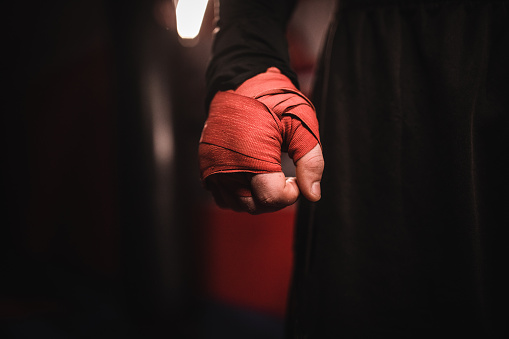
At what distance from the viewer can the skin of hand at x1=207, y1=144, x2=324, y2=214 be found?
0.96ft

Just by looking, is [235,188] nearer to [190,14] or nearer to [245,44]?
[245,44]

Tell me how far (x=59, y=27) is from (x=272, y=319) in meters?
2.73

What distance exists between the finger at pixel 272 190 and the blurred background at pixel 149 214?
3.75ft

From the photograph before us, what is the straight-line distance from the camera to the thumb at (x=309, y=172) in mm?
302

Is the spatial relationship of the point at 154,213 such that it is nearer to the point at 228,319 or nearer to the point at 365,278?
the point at 228,319

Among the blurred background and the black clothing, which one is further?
the blurred background

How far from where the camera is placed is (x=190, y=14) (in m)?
1.08

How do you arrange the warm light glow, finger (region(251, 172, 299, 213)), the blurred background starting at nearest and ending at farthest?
finger (region(251, 172, 299, 213)) < the warm light glow < the blurred background

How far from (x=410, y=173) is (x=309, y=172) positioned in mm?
204

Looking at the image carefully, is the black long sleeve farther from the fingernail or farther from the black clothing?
the fingernail

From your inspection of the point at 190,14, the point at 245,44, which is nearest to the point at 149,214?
the point at 190,14

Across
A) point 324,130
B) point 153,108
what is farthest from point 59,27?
point 324,130

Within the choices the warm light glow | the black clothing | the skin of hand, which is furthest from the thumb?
the warm light glow

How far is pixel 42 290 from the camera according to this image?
2061 millimetres
